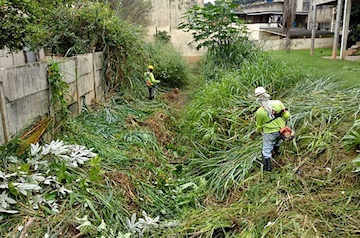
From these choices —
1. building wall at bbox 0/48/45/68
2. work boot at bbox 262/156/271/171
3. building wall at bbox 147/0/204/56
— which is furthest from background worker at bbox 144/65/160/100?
building wall at bbox 147/0/204/56

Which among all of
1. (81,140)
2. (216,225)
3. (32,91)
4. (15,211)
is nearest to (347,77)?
(216,225)

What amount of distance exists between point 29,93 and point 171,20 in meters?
14.3

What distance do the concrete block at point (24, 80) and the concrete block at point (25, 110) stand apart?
55 millimetres

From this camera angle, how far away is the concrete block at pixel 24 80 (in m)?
2.77

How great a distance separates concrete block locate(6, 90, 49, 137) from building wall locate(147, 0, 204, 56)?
38.3 ft

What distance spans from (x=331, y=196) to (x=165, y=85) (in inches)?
263

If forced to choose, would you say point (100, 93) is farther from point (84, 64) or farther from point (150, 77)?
point (150, 77)

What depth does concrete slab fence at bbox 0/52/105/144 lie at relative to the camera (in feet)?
8.95

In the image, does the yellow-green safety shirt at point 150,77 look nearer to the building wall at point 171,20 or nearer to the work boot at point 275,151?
the work boot at point 275,151

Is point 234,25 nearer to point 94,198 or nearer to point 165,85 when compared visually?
point 165,85

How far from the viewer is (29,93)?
3125mm

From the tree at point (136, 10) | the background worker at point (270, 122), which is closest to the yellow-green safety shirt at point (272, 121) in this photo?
the background worker at point (270, 122)

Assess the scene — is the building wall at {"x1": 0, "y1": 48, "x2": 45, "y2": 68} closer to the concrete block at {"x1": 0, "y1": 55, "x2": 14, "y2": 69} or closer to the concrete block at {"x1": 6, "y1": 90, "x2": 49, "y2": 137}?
the concrete block at {"x1": 0, "y1": 55, "x2": 14, "y2": 69}

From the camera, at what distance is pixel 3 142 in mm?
2678
